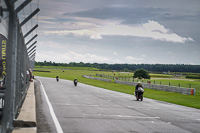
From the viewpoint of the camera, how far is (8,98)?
584cm

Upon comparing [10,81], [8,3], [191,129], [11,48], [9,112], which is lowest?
[191,129]

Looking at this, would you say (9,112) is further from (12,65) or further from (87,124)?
(87,124)

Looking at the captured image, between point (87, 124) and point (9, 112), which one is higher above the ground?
point (9, 112)

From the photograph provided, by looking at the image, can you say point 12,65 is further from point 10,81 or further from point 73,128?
point 73,128

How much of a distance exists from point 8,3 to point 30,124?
9.37 feet

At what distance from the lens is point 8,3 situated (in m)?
5.24

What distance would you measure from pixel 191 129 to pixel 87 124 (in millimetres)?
3246

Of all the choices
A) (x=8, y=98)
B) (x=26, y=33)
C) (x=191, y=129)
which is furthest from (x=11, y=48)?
(x=191, y=129)

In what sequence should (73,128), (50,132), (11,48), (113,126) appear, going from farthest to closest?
1. (113,126)
2. (73,128)
3. (50,132)
4. (11,48)

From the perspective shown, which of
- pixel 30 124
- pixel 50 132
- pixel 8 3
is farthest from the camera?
pixel 50 132

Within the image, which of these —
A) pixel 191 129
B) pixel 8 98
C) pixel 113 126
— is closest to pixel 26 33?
pixel 113 126

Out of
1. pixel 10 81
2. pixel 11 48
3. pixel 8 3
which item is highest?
pixel 8 3

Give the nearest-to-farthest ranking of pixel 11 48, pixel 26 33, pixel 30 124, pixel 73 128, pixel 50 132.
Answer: pixel 11 48, pixel 30 124, pixel 50 132, pixel 73 128, pixel 26 33

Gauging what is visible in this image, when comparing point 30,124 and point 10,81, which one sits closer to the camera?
point 10,81
